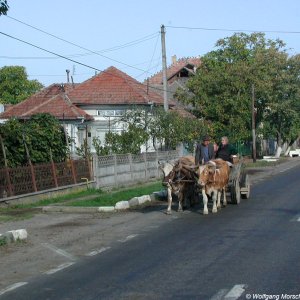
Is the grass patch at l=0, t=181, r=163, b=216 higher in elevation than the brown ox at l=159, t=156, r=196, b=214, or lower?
lower

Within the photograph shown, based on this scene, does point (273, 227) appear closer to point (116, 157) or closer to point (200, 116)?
point (116, 157)

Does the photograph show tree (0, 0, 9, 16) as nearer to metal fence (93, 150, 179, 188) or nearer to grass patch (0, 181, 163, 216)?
grass patch (0, 181, 163, 216)

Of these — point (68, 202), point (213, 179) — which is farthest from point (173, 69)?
point (213, 179)

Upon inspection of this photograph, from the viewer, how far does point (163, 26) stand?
3681 cm

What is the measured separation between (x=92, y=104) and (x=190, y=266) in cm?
3261

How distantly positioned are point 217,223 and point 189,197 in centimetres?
370

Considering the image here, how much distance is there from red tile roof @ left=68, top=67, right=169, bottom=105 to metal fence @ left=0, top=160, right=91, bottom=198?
1571cm

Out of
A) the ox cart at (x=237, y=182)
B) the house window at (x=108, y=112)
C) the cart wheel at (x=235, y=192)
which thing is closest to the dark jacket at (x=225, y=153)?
the ox cart at (x=237, y=182)

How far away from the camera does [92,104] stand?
41.8 metres

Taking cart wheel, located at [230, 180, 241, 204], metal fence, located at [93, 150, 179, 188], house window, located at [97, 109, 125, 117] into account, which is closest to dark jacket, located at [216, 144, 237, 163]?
cart wheel, located at [230, 180, 241, 204]

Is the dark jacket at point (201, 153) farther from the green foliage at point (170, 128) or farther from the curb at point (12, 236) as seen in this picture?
the green foliage at point (170, 128)

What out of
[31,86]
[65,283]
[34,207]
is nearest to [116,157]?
[34,207]

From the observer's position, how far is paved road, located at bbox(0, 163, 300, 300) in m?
8.30

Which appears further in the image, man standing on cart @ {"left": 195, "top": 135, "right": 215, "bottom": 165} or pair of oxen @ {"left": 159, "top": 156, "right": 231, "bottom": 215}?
man standing on cart @ {"left": 195, "top": 135, "right": 215, "bottom": 165}
